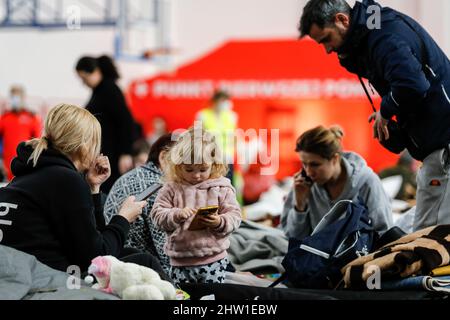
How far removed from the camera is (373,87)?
10.5ft

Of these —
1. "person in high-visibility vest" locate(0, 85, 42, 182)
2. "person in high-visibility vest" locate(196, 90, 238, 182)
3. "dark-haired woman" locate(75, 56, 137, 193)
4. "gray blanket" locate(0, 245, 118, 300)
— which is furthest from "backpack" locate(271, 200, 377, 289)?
"person in high-visibility vest" locate(0, 85, 42, 182)

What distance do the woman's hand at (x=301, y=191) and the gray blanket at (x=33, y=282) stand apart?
144 cm

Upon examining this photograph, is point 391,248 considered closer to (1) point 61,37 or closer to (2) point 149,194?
(2) point 149,194

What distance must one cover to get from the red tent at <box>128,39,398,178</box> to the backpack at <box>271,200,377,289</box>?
4.78 m

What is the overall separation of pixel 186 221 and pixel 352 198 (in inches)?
38.9

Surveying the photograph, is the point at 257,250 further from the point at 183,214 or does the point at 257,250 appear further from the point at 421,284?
the point at 421,284

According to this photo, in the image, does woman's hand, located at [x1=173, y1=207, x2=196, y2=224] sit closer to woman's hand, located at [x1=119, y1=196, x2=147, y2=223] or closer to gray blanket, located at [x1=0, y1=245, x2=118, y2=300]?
woman's hand, located at [x1=119, y1=196, x2=147, y2=223]

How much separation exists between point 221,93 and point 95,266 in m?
5.86

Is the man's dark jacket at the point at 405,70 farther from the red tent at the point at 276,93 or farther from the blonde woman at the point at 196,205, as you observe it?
the red tent at the point at 276,93

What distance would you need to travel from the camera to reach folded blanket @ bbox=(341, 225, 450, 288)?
2.77 metres

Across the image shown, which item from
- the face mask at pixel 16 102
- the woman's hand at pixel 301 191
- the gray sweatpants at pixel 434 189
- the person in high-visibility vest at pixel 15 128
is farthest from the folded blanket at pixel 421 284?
the face mask at pixel 16 102

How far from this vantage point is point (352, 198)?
3.55 meters

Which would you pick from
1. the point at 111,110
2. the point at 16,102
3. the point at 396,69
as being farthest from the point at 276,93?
the point at 396,69
